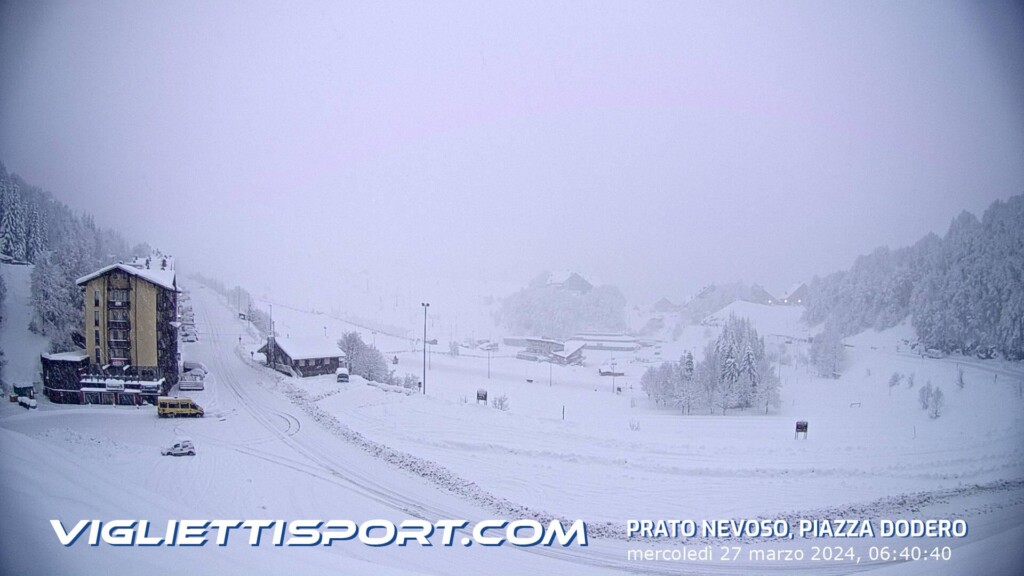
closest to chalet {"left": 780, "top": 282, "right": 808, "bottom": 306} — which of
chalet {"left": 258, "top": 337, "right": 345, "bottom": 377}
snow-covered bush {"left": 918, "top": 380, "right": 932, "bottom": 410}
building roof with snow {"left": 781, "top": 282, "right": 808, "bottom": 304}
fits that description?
building roof with snow {"left": 781, "top": 282, "right": 808, "bottom": 304}

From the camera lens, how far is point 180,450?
19.9 feet

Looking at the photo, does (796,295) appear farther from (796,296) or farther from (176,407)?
(176,407)

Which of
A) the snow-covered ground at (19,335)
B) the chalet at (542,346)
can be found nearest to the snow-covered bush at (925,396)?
the chalet at (542,346)

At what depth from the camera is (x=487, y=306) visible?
23375 millimetres

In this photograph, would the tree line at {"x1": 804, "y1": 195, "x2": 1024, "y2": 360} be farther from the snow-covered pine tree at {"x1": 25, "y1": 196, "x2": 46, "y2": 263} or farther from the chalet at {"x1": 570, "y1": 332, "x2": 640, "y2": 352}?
the snow-covered pine tree at {"x1": 25, "y1": 196, "x2": 46, "y2": 263}

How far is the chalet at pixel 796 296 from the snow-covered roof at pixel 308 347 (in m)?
20.6

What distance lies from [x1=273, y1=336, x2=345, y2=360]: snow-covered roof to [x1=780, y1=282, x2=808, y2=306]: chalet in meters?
20.6

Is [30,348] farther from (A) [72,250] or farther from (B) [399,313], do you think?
(B) [399,313]

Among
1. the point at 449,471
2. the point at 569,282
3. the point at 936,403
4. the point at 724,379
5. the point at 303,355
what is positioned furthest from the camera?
the point at 569,282

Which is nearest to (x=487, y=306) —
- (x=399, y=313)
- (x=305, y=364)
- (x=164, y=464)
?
(x=399, y=313)

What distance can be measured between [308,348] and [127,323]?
387 centimetres

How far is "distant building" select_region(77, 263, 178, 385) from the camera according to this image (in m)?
6.58

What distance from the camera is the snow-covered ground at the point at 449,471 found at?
4625 mm

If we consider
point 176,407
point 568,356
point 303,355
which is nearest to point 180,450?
point 176,407
